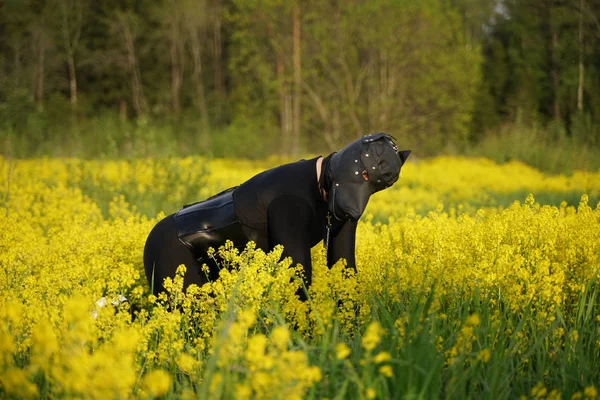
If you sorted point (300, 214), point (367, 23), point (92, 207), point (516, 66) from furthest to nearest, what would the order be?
1. point (516, 66)
2. point (367, 23)
3. point (92, 207)
4. point (300, 214)

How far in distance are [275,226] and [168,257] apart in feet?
2.61

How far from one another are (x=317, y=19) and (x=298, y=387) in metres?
18.6

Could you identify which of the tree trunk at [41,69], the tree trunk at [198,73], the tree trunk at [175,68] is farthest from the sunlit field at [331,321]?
the tree trunk at [175,68]

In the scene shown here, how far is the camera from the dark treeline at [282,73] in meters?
17.4

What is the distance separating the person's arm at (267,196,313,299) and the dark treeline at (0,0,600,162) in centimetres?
676

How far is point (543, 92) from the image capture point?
1211 inches

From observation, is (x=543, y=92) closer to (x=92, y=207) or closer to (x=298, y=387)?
(x=92, y=207)

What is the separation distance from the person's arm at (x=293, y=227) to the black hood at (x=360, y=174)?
0.62ft

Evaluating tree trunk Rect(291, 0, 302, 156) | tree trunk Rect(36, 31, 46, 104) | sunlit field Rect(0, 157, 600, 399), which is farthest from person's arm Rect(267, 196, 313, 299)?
tree trunk Rect(36, 31, 46, 104)

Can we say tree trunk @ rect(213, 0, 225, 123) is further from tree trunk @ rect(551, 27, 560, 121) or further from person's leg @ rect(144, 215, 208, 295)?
A: person's leg @ rect(144, 215, 208, 295)

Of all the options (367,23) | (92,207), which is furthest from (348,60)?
(92,207)

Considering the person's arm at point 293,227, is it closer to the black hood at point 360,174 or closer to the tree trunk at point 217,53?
the black hood at point 360,174

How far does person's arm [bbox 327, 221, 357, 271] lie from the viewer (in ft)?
11.7

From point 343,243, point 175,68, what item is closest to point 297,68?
point 175,68
